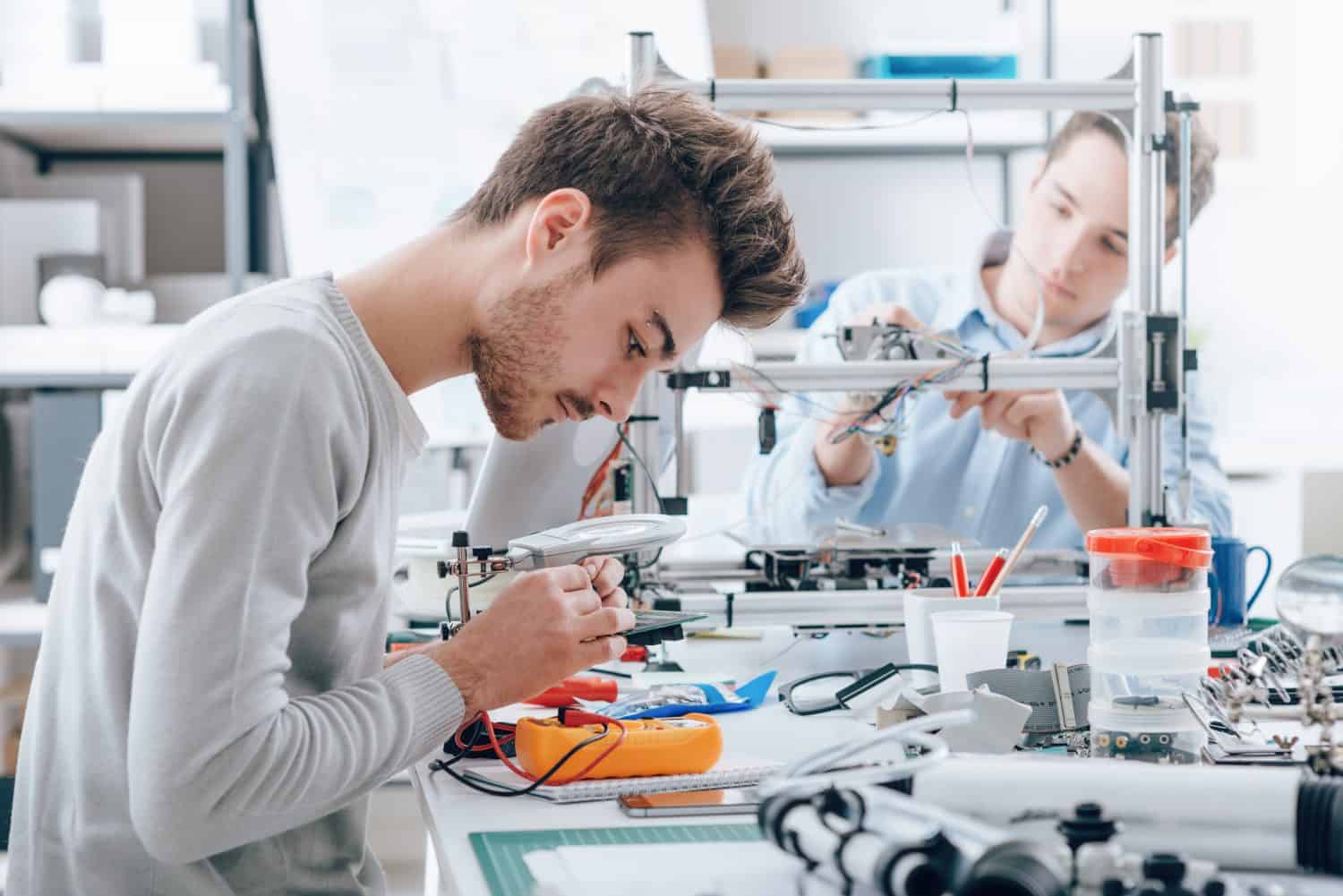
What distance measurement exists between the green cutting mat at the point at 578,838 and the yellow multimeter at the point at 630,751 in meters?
0.10

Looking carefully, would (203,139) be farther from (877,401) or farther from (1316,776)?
(1316,776)

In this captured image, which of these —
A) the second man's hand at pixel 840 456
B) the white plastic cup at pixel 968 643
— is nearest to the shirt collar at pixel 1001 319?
the second man's hand at pixel 840 456

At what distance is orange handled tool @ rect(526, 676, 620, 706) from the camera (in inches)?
49.1

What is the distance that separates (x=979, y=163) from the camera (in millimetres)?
3541

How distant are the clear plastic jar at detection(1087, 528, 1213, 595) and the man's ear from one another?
0.46 meters

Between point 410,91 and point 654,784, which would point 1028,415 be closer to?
point 654,784

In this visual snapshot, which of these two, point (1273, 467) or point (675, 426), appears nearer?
point (675, 426)

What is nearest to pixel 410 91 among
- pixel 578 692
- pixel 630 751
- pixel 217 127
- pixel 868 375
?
pixel 217 127

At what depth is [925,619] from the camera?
130cm

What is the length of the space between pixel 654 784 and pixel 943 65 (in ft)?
8.42

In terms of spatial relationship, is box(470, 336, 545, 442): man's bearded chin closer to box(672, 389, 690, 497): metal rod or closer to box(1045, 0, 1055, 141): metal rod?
box(672, 389, 690, 497): metal rod

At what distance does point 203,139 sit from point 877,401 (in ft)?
6.23

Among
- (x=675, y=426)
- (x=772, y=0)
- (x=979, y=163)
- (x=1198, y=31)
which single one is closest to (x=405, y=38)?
(x=772, y=0)

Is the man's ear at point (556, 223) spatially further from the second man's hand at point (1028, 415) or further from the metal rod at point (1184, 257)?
the metal rod at point (1184, 257)
